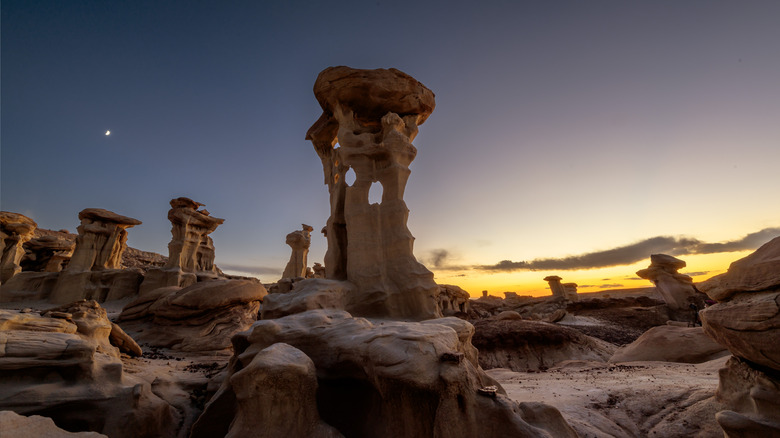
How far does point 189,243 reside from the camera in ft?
82.3

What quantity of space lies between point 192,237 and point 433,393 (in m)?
27.6

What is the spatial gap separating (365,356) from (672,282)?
31.2 metres

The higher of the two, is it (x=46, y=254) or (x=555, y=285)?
(x=46, y=254)

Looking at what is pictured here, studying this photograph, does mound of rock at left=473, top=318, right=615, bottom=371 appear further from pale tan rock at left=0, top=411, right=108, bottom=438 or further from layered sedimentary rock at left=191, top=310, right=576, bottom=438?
pale tan rock at left=0, top=411, right=108, bottom=438

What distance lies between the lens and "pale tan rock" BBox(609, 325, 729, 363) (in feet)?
37.8

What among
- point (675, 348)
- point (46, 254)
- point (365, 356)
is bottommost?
point (675, 348)

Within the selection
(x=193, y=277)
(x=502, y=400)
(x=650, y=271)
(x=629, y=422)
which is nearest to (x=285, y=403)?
(x=502, y=400)

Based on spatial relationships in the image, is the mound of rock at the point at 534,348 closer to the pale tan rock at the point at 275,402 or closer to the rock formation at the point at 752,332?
the rock formation at the point at 752,332

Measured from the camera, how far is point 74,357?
5156 mm

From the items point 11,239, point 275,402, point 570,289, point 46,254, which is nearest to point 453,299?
point 570,289

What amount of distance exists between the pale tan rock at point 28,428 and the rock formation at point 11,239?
29.7 metres

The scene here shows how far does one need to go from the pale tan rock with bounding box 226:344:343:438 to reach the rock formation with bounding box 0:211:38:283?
103 feet

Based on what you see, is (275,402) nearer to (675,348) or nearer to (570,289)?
(675,348)

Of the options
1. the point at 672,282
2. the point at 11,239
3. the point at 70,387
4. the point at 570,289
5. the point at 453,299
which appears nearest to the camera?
the point at 70,387
